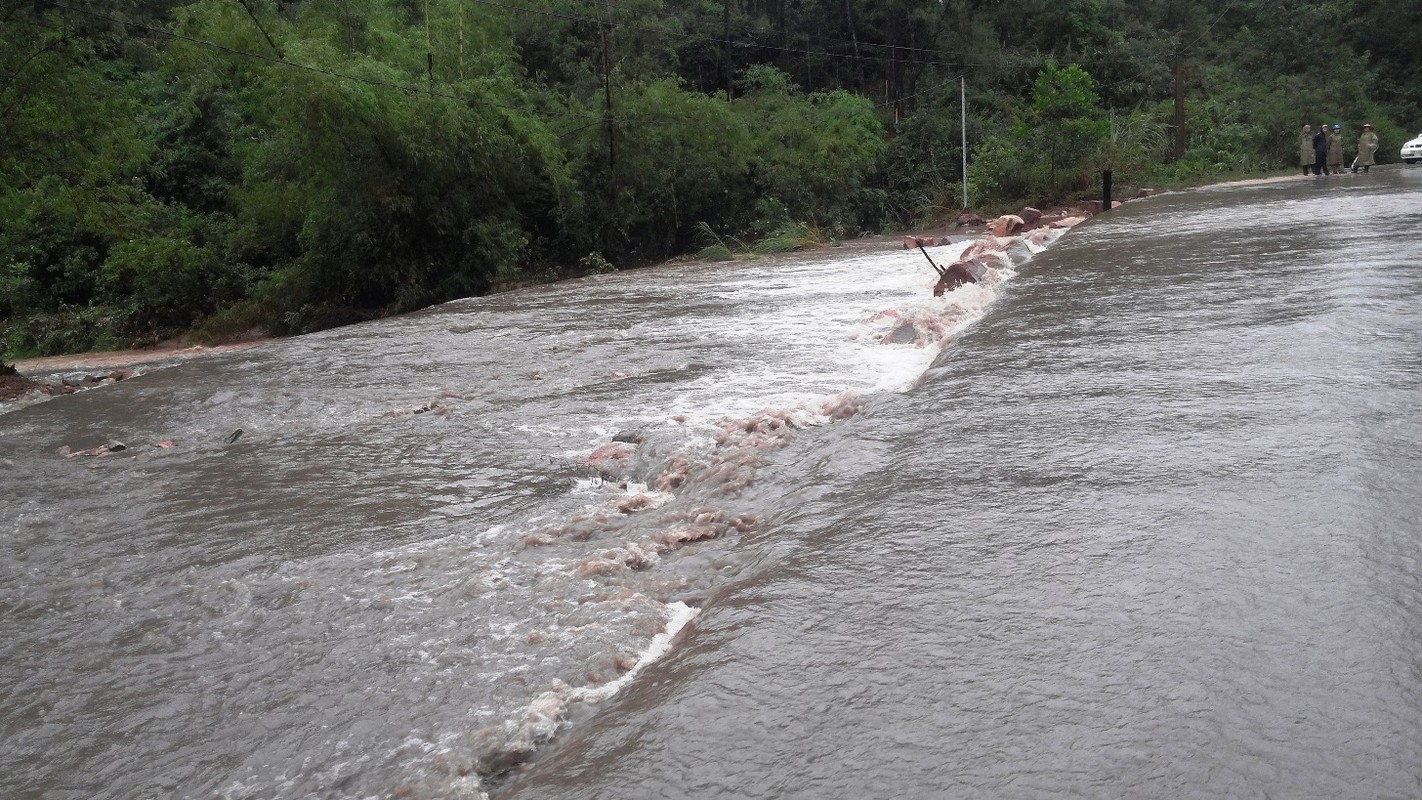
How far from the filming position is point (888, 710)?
289 centimetres

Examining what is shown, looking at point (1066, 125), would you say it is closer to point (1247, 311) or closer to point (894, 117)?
point (894, 117)

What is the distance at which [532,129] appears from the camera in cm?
2344

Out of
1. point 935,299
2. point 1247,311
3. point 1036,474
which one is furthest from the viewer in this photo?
point 935,299

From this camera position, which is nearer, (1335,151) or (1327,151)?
(1327,151)

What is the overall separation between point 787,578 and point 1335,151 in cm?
2529

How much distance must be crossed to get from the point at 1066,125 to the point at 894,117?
526 inches

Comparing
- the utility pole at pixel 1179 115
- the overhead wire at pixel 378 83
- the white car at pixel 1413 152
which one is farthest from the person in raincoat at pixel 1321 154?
the overhead wire at pixel 378 83

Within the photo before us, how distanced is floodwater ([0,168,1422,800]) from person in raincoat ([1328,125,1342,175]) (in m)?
18.2

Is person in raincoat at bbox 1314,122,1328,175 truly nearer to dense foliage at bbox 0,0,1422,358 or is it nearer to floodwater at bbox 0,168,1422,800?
dense foliage at bbox 0,0,1422,358

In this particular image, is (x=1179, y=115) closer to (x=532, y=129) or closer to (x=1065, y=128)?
(x=1065, y=128)

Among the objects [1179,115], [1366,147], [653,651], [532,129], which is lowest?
[653,651]

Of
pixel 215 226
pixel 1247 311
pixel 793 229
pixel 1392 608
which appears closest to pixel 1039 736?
pixel 1392 608

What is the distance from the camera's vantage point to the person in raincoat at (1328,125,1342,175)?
79.4ft

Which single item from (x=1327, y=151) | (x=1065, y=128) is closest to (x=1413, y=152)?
(x=1327, y=151)
